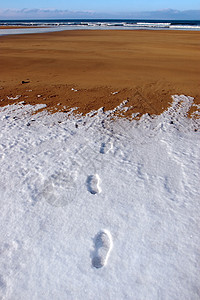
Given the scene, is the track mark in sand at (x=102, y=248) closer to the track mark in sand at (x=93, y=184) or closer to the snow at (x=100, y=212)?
the snow at (x=100, y=212)

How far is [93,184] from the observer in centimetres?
300

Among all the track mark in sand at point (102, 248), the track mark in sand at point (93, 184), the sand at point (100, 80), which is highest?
the sand at point (100, 80)

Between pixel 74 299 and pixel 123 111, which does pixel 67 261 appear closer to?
pixel 74 299

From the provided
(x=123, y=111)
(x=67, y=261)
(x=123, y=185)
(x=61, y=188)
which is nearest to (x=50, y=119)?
(x=123, y=111)

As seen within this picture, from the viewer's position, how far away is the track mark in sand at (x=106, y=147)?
3.67 metres

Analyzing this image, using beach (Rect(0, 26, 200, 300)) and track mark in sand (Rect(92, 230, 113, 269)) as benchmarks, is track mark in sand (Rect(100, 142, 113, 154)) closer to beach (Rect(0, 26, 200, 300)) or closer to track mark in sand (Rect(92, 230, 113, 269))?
beach (Rect(0, 26, 200, 300))

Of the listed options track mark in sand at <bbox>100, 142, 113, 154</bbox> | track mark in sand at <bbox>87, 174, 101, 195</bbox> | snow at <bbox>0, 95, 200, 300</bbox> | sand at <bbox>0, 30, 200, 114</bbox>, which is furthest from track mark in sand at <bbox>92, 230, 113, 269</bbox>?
sand at <bbox>0, 30, 200, 114</bbox>

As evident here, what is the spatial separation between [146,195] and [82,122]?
2326 millimetres

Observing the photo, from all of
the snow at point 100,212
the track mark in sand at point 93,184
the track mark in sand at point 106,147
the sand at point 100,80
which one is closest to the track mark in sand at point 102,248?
the snow at point 100,212

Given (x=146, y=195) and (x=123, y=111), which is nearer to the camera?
(x=146, y=195)

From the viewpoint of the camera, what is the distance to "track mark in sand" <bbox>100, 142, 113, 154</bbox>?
3.67 metres

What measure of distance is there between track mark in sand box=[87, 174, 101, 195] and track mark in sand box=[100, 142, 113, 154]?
2.08ft

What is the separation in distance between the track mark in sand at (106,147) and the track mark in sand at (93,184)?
0.63m

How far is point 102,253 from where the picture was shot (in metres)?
2.14
